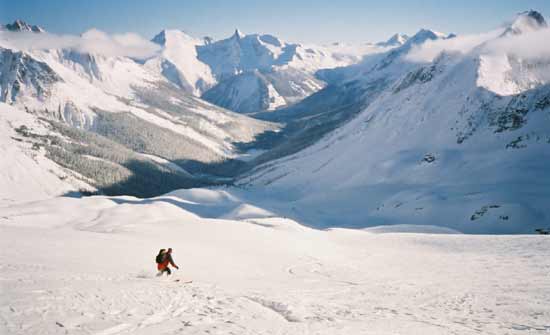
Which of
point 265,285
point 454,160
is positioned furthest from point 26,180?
point 265,285

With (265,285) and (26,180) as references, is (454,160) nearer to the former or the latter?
(265,285)

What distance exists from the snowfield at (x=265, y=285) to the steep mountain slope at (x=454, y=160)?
58.7 metres

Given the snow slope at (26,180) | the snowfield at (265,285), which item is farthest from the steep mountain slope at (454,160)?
the snow slope at (26,180)

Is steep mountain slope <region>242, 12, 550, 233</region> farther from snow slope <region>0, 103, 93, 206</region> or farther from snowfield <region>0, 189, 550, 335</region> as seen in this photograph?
snow slope <region>0, 103, 93, 206</region>

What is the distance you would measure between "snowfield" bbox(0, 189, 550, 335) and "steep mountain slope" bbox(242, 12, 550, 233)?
2312 inches

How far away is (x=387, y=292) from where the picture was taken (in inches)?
894

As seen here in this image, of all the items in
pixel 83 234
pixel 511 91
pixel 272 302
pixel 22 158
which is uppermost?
pixel 511 91

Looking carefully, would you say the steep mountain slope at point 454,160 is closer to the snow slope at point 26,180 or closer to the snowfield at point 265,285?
the snowfield at point 265,285

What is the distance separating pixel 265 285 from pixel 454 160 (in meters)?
124

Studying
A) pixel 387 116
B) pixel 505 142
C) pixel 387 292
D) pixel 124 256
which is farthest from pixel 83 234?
pixel 387 116

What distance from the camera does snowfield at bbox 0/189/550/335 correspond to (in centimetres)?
1453

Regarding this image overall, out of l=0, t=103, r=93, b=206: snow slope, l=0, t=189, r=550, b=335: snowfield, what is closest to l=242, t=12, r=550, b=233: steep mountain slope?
l=0, t=189, r=550, b=335: snowfield

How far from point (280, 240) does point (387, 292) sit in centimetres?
1943

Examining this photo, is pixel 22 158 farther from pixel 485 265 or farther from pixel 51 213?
pixel 485 265
